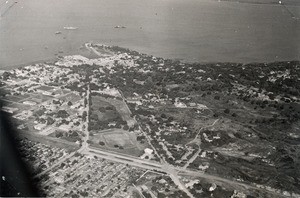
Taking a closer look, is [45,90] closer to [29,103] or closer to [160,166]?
[29,103]

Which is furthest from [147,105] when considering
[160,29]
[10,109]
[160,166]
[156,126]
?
[160,29]

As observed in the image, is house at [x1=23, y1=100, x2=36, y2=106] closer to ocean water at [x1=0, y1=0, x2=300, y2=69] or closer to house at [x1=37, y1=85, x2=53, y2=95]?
house at [x1=37, y1=85, x2=53, y2=95]

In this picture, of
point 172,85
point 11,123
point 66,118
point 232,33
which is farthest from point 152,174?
point 232,33

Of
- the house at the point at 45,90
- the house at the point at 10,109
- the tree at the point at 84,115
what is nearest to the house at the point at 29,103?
the house at the point at 10,109

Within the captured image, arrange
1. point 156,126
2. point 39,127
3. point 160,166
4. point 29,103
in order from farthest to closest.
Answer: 1. point 29,103
2. point 156,126
3. point 39,127
4. point 160,166

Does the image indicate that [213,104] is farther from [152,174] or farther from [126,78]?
[152,174]

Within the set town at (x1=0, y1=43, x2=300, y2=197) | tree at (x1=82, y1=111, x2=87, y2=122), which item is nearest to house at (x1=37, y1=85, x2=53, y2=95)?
town at (x1=0, y1=43, x2=300, y2=197)

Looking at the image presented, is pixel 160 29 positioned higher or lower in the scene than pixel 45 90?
higher

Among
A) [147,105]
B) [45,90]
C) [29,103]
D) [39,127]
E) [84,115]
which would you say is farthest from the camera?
[45,90]
